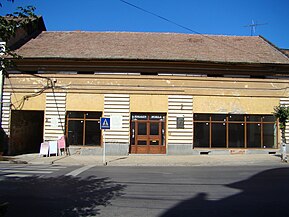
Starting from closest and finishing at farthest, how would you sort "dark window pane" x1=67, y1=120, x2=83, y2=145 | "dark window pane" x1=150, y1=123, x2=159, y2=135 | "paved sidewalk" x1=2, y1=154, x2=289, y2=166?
"paved sidewalk" x1=2, y1=154, x2=289, y2=166, "dark window pane" x1=67, y1=120, x2=83, y2=145, "dark window pane" x1=150, y1=123, x2=159, y2=135

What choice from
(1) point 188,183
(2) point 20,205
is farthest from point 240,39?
(2) point 20,205

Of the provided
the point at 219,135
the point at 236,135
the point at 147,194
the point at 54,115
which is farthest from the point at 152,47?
the point at 147,194

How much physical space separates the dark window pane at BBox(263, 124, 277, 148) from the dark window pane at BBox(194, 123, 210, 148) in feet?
12.8

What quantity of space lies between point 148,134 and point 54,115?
20.1ft

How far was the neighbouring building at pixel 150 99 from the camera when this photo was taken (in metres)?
17.6

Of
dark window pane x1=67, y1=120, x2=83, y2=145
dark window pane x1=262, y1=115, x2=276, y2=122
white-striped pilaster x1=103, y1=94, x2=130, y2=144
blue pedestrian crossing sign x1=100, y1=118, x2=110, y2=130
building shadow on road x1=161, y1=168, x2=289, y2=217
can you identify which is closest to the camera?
building shadow on road x1=161, y1=168, x2=289, y2=217

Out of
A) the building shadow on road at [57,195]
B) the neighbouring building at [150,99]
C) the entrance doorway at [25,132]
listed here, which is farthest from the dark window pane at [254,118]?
the entrance doorway at [25,132]

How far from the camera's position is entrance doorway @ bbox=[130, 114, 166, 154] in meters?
17.8

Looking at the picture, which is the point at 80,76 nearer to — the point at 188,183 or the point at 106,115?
the point at 106,115

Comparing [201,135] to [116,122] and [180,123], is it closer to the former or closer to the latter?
[180,123]

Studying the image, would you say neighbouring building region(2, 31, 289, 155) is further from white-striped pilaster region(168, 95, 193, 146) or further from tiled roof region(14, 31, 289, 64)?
tiled roof region(14, 31, 289, 64)

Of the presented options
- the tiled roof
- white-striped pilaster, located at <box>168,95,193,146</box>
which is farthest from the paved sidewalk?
the tiled roof

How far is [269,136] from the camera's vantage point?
A: 1853 cm

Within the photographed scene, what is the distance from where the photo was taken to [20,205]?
21.2 feet
